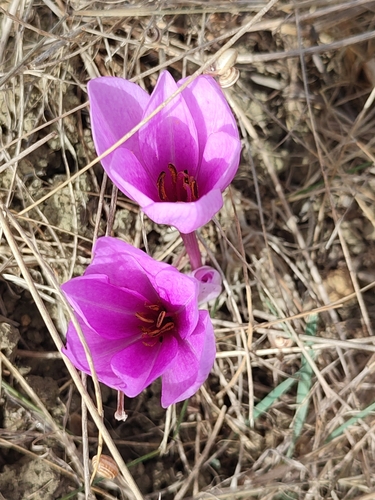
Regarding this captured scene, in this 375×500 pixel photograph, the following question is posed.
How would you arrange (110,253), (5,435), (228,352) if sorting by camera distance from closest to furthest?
(110,253), (5,435), (228,352)

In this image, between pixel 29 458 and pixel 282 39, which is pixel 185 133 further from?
pixel 29 458

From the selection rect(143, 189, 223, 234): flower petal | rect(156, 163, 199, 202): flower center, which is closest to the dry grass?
rect(156, 163, 199, 202): flower center

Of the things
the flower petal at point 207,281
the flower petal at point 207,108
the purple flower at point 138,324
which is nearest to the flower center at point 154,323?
the purple flower at point 138,324

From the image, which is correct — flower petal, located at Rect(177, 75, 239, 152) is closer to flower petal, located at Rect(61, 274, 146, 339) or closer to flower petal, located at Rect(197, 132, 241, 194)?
flower petal, located at Rect(197, 132, 241, 194)

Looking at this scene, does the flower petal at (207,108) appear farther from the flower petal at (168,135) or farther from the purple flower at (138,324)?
the purple flower at (138,324)

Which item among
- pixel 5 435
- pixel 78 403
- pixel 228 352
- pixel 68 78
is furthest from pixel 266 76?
pixel 5 435

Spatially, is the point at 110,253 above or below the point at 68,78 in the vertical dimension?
below

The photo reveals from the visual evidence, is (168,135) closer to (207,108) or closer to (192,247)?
(207,108)
